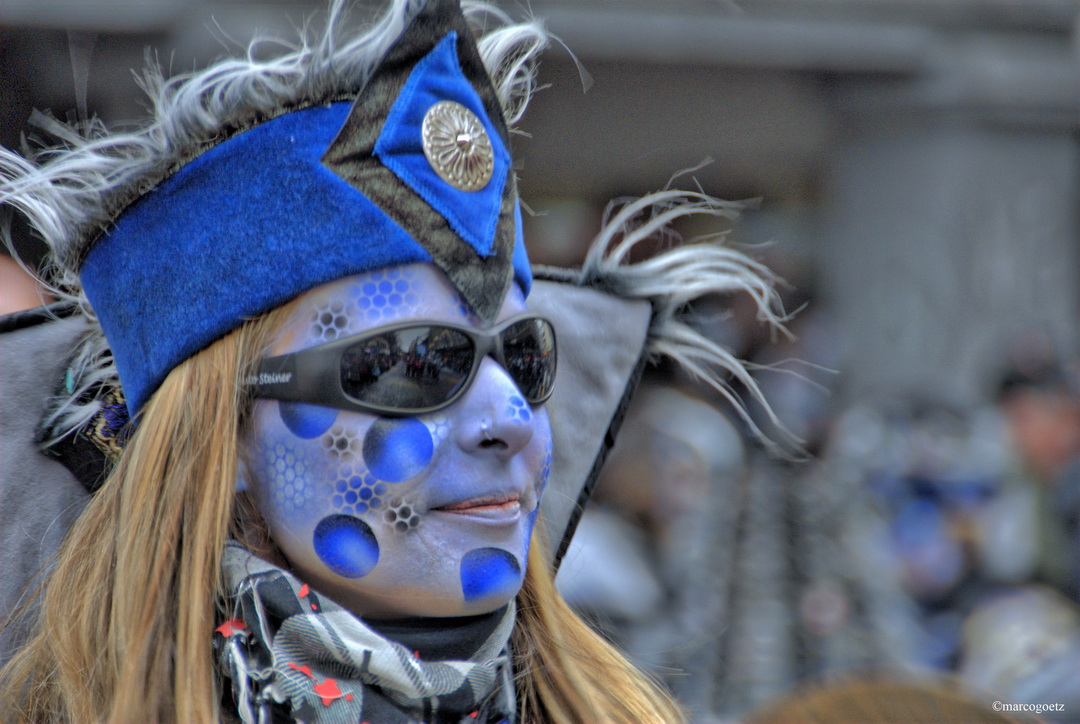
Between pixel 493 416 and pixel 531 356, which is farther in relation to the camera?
pixel 531 356

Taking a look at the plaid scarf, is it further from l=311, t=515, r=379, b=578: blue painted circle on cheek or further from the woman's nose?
the woman's nose

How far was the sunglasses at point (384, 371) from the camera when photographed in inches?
57.3

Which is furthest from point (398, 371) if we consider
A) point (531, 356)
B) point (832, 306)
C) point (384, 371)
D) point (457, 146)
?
point (832, 306)

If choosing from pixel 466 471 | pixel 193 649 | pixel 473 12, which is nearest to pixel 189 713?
pixel 193 649

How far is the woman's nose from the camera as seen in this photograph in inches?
58.4

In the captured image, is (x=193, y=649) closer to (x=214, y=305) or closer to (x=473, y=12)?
(x=214, y=305)

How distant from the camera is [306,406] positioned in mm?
1474

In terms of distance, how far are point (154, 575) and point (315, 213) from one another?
0.57 meters

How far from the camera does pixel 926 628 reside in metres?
3.73

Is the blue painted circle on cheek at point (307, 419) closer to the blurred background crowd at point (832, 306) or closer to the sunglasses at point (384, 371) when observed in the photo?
the sunglasses at point (384, 371)

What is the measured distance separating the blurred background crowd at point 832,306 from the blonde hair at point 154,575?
577 mm

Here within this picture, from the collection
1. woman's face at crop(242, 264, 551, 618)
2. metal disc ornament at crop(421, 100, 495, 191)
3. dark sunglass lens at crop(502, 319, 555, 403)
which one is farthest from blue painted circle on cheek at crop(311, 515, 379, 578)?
metal disc ornament at crop(421, 100, 495, 191)

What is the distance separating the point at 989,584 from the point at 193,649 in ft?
10.8

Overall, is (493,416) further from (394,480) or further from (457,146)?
(457,146)
